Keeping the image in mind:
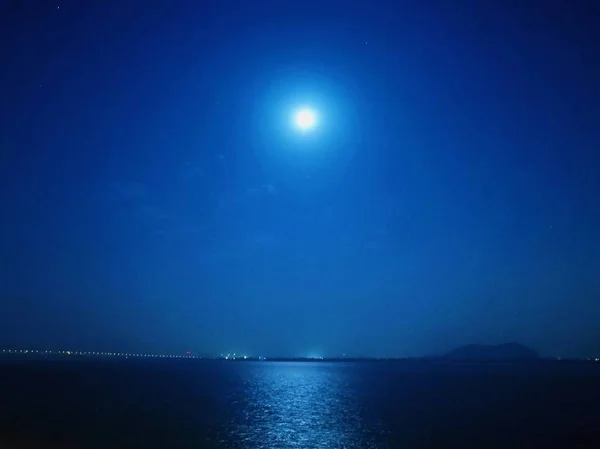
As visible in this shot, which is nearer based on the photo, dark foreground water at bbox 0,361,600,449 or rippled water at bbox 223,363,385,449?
dark foreground water at bbox 0,361,600,449

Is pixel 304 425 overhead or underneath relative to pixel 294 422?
underneath

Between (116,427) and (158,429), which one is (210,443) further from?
(116,427)

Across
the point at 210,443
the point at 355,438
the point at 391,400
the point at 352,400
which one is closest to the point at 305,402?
the point at 352,400

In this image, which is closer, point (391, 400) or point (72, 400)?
point (72, 400)

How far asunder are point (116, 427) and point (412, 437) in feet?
82.6

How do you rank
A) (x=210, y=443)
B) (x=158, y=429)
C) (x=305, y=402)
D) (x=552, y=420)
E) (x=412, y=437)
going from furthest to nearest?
(x=305, y=402) → (x=552, y=420) → (x=158, y=429) → (x=412, y=437) → (x=210, y=443)

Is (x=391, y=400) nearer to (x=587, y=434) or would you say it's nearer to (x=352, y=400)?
(x=352, y=400)

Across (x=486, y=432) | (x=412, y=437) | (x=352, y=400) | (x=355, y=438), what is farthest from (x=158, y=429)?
(x=352, y=400)

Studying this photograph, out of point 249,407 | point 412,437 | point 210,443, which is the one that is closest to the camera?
point 210,443

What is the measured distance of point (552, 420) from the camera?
4712cm

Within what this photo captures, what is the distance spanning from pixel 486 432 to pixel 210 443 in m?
23.6

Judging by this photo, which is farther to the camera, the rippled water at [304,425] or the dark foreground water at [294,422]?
the rippled water at [304,425]

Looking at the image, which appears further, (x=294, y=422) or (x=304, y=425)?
(x=294, y=422)

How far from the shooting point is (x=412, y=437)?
37688 millimetres
